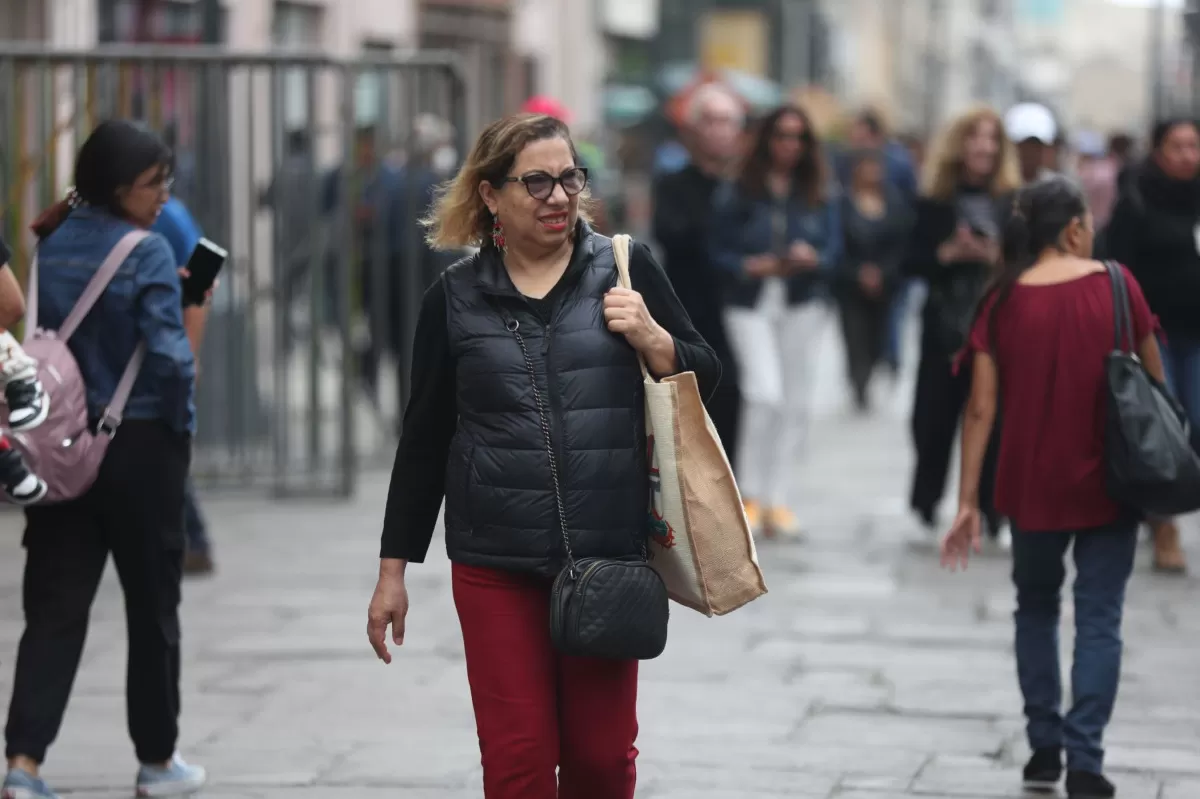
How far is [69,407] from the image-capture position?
543 centimetres

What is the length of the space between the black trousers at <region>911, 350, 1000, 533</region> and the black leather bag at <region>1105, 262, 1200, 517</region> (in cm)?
419

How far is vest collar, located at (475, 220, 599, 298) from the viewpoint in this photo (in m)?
4.43

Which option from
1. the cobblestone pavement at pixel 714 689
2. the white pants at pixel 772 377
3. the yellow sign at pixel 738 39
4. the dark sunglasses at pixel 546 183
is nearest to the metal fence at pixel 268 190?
the cobblestone pavement at pixel 714 689

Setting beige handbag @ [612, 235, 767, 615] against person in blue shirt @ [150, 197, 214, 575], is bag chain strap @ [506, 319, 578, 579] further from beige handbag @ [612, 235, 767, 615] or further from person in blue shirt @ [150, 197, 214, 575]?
person in blue shirt @ [150, 197, 214, 575]

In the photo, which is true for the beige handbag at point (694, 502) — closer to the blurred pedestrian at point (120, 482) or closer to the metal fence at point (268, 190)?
the blurred pedestrian at point (120, 482)

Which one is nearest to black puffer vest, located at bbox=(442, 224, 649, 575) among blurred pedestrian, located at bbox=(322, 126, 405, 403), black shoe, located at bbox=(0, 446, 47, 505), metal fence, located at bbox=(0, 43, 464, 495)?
black shoe, located at bbox=(0, 446, 47, 505)

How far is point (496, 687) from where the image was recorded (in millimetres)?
4355

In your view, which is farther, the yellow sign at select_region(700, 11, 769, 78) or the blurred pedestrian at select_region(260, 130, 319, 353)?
the yellow sign at select_region(700, 11, 769, 78)

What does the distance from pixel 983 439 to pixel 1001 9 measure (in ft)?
361

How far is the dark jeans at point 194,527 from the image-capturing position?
29.1 ft

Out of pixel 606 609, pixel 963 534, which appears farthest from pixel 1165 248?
pixel 606 609

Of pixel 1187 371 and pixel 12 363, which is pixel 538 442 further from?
pixel 1187 371

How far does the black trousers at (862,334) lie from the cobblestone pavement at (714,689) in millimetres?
6321

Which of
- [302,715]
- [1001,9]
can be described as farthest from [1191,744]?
[1001,9]
